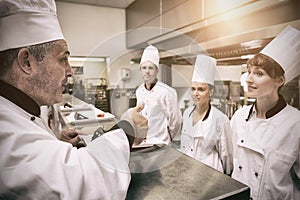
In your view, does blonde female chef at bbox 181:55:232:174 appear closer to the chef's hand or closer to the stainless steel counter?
the stainless steel counter

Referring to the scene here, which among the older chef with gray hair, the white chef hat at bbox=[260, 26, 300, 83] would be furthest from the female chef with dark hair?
the older chef with gray hair

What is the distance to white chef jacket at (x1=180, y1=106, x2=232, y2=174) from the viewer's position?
711 millimetres

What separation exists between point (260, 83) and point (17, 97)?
65 centimetres

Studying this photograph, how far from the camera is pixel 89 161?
382 mm

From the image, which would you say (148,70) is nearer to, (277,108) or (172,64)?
(172,64)

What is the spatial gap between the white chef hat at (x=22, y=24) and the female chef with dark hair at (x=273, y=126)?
0.59 metres

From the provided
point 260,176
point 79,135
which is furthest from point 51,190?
point 260,176

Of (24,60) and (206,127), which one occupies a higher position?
(24,60)

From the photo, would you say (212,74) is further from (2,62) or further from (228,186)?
(2,62)

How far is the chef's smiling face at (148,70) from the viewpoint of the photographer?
62 cm

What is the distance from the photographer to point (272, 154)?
1.83ft

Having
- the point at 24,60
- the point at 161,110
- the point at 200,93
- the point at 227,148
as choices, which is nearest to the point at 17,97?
the point at 24,60

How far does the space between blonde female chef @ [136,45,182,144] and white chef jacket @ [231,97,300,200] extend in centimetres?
24

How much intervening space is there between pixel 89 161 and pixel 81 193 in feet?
0.19
